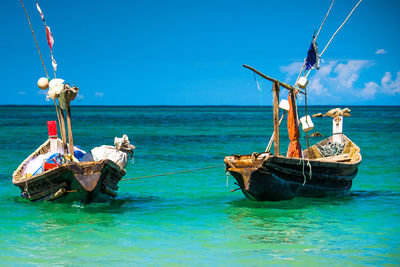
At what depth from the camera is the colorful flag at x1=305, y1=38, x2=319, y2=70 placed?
43.6 ft

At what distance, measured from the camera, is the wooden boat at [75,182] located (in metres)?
11.5

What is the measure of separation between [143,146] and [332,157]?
18161 mm

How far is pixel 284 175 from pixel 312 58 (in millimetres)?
3221

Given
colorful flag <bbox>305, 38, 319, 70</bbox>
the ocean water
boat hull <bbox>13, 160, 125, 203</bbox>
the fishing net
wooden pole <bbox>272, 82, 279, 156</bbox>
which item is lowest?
the ocean water

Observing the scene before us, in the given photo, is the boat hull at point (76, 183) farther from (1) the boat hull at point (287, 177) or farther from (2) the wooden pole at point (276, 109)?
(2) the wooden pole at point (276, 109)

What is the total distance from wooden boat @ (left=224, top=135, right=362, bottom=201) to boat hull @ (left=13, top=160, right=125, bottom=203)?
282 cm

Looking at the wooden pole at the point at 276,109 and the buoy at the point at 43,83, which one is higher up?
the buoy at the point at 43,83

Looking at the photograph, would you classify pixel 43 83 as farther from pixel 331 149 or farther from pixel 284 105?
pixel 331 149

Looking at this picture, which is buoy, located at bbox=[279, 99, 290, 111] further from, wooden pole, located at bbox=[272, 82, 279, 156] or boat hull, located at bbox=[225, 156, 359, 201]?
boat hull, located at bbox=[225, 156, 359, 201]

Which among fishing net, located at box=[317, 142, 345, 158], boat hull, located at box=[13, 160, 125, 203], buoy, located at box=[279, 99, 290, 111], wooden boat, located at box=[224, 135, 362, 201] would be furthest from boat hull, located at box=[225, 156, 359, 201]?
boat hull, located at box=[13, 160, 125, 203]

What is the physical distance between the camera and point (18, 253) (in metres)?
9.22

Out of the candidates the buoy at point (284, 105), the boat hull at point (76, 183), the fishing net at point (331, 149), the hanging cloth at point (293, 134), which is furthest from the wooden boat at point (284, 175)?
the boat hull at point (76, 183)

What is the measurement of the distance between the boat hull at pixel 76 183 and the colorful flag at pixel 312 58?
5477mm

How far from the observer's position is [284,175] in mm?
12391
